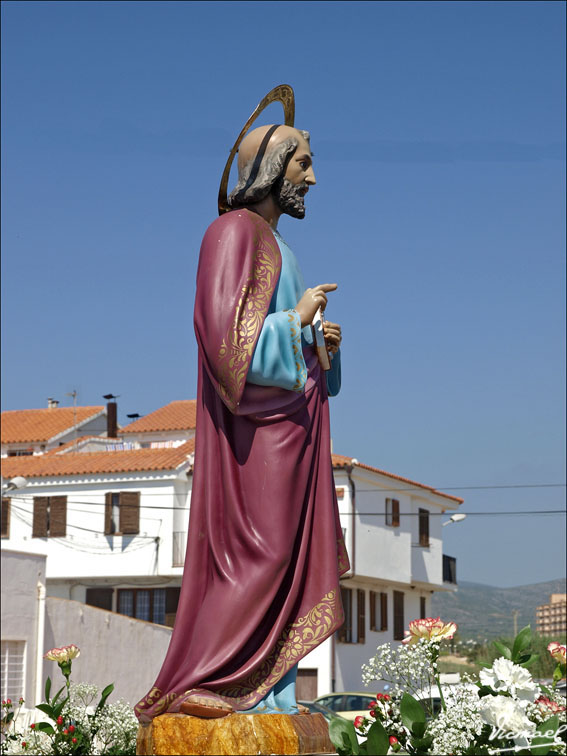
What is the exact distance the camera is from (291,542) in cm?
537

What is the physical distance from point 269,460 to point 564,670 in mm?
1860

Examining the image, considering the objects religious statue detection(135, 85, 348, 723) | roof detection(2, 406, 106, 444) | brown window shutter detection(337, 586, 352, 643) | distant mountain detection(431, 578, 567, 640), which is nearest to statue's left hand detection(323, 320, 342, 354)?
religious statue detection(135, 85, 348, 723)

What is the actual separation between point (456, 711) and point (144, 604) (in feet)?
123

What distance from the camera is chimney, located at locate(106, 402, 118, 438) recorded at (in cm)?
5225

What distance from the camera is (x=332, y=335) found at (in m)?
5.88

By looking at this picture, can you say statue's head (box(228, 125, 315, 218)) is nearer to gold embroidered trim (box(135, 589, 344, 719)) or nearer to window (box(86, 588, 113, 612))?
gold embroidered trim (box(135, 589, 344, 719))

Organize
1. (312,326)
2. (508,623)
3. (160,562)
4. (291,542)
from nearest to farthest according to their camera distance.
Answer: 1. (291,542)
2. (312,326)
3. (160,562)
4. (508,623)

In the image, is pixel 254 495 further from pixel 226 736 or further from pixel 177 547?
pixel 177 547

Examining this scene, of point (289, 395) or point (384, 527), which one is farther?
point (384, 527)

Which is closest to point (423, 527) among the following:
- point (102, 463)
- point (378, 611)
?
point (378, 611)

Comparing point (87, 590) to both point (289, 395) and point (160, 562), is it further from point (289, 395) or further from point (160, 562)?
point (289, 395)

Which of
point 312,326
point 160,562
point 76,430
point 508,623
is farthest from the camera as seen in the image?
point 508,623

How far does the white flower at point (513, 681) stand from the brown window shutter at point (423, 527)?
4198 cm

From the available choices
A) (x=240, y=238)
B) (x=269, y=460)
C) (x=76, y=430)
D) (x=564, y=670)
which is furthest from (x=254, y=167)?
(x=76, y=430)
